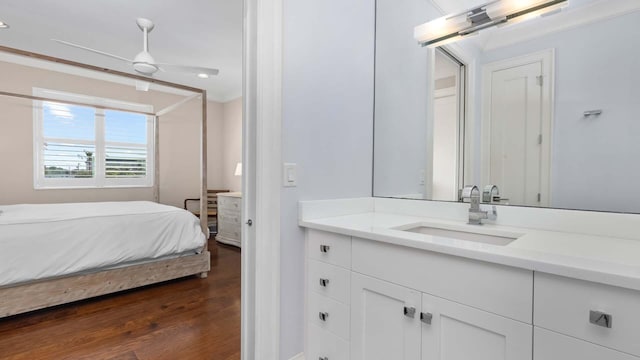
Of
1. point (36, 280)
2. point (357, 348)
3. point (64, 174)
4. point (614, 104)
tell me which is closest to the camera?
point (614, 104)

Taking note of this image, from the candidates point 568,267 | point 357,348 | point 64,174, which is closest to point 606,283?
point 568,267

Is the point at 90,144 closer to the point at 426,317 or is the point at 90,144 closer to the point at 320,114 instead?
the point at 320,114

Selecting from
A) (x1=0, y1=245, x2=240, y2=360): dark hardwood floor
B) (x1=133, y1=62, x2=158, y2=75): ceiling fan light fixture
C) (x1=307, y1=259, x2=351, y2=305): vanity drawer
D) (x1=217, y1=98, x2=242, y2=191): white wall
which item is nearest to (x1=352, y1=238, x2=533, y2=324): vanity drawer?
(x1=307, y1=259, x2=351, y2=305): vanity drawer

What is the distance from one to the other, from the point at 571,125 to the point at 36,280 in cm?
340

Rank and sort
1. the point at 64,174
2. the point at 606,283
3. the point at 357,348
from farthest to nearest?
the point at 64,174
the point at 357,348
the point at 606,283

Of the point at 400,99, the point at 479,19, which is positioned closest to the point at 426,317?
the point at 400,99

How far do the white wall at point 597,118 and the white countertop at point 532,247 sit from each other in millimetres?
175

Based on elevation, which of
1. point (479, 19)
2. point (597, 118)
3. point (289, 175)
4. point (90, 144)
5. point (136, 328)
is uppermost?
point (479, 19)

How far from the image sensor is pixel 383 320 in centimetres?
118

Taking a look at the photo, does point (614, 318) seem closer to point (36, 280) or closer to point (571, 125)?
point (571, 125)

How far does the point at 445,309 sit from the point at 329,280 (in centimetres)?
53

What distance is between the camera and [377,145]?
6.33 ft

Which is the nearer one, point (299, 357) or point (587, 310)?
point (587, 310)

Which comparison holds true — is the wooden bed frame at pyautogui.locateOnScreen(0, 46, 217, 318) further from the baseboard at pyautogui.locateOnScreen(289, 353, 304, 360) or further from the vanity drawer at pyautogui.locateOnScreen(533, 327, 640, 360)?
the vanity drawer at pyautogui.locateOnScreen(533, 327, 640, 360)
